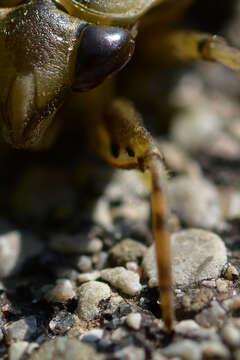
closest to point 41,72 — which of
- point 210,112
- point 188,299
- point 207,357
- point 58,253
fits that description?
point 58,253

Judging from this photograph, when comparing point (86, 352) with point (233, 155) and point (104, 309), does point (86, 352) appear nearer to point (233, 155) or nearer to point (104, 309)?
point (104, 309)

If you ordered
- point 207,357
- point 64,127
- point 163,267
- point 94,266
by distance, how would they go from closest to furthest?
1. point 207,357
2. point 163,267
3. point 94,266
4. point 64,127

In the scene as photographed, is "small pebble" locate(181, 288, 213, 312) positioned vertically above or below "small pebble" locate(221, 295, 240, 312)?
below

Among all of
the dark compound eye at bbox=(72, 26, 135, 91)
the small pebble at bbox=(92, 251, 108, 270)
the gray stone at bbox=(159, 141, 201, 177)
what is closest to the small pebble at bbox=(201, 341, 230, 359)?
the small pebble at bbox=(92, 251, 108, 270)

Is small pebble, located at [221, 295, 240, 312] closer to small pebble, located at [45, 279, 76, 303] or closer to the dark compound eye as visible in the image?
small pebble, located at [45, 279, 76, 303]

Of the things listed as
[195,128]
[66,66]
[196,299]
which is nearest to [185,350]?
[196,299]

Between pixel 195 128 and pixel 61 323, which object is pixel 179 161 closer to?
pixel 195 128
